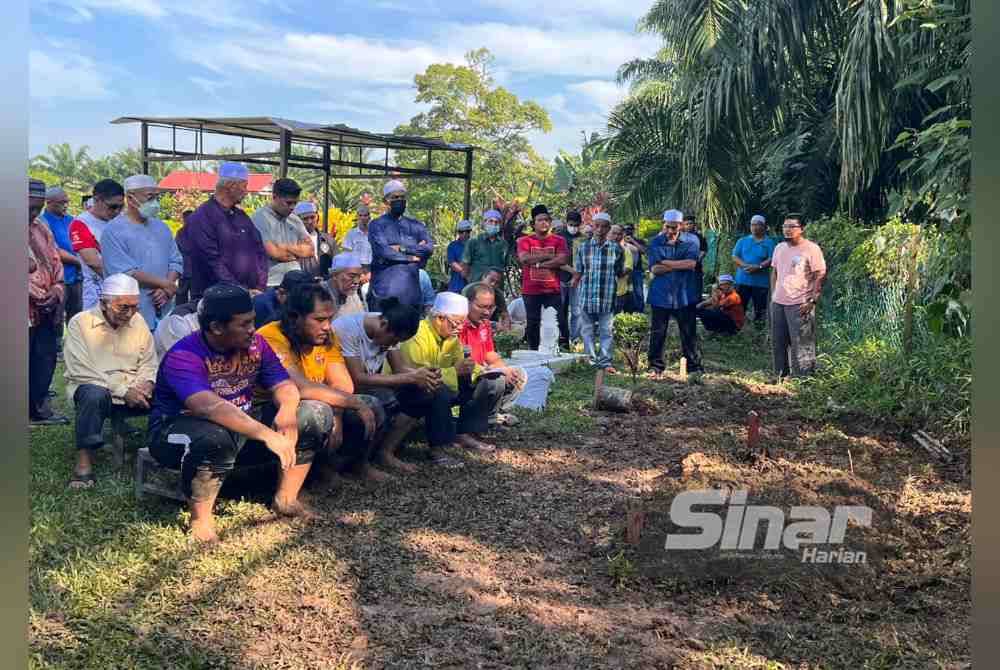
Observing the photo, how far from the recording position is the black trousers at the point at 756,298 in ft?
33.6

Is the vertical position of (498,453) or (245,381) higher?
(245,381)

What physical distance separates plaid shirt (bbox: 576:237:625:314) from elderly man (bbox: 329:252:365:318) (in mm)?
3333

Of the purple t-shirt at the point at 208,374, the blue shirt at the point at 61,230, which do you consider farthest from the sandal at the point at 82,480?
the blue shirt at the point at 61,230

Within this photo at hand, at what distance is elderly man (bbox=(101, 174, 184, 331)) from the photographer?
5.39 m

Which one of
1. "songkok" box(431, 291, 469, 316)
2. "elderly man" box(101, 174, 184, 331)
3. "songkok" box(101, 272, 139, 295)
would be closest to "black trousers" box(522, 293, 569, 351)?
"songkok" box(431, 291, 469, 316)

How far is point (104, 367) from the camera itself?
450cm

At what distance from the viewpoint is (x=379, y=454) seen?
16.4 feet

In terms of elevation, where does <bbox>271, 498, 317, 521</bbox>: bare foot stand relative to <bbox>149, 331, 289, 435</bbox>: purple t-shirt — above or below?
below

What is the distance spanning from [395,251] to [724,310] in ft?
15.4

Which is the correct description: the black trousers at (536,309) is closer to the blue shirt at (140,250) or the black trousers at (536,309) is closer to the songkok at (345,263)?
the songkok at (345,263)

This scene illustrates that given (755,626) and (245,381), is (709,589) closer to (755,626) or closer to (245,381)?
(755,626)

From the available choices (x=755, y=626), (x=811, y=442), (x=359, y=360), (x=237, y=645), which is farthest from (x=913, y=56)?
(x=237, y=645)

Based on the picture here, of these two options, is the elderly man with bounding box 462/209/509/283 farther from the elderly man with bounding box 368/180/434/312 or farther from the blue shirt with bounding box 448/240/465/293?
A: the elderly man with bounding box 368/180/434/312

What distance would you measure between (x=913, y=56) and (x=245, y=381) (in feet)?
21.8
